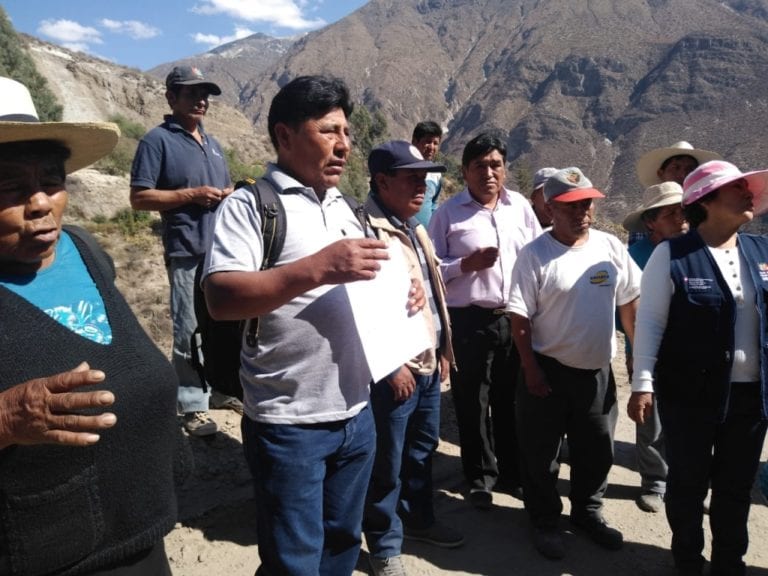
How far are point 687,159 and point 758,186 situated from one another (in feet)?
5.17

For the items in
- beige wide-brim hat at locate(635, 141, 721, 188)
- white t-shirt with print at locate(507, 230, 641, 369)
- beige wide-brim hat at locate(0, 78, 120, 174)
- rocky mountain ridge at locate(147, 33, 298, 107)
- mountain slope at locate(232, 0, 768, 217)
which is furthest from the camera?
rocky mountain ridge at locate(147, 33, 298, 107)

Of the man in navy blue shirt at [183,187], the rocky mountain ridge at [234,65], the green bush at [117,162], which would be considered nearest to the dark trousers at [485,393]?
the man in navy blue shirt at [183,187]

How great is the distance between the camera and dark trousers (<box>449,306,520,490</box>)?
357cm

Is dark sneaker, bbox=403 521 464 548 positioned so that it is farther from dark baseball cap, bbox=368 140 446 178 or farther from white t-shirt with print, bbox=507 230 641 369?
dark baseball cap, bbox=368 140 446 178

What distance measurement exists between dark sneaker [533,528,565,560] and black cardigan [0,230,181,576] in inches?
86.7

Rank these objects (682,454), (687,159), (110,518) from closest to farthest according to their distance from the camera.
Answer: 1. (110,518)
2. (682,454)
3. (687,159)

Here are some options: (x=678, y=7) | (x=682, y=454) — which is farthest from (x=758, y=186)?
(x=678, y=7)

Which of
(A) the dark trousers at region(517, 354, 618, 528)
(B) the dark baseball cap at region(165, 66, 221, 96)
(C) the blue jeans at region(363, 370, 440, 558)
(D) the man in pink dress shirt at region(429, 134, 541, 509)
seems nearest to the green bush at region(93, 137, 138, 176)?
(B) the dark baseball cap at region(165, 66, 221, 96)

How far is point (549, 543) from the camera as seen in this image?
3.17 meters

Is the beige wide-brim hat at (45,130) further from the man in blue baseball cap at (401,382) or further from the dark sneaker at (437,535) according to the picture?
the dark sneaker at (437,535)

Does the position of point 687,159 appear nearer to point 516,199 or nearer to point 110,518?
point 516,199

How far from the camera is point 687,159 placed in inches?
167

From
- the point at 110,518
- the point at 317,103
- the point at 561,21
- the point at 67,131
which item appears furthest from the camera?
the point at 561,21

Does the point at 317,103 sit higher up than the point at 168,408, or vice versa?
the point at 317,103
